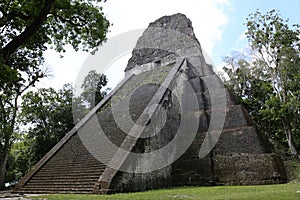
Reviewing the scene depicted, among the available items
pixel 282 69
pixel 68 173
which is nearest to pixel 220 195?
pixel 68 173

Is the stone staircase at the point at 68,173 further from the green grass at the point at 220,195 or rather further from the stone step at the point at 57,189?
the green grass at the point at 220,195

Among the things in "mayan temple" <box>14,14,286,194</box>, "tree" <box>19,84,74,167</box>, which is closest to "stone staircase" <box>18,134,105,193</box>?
"mayan temple" <box>14,14,286,194</box>

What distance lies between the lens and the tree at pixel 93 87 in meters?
20.1

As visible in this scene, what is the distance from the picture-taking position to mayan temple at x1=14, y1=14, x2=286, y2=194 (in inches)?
313

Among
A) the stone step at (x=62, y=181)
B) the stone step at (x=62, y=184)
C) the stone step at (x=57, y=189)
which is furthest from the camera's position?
the stone step at (x=62, y=181)

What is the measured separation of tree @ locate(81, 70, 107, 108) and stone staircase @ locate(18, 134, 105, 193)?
946cm

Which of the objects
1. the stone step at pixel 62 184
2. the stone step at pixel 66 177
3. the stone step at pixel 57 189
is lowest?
the stone step at pixel 57 189

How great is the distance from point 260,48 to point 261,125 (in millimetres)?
5466

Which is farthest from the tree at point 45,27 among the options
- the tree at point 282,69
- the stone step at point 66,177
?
the tree at point 282,69

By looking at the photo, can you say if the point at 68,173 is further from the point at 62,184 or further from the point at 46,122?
the point at 46,122

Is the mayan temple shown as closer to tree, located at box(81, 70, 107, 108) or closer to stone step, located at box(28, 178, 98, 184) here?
stone step, located at box(28, 178, 98, 184)

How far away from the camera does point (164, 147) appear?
9.39 metres

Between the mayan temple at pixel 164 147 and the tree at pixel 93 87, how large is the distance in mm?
7083

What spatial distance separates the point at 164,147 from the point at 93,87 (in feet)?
44.9
